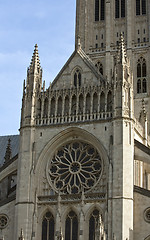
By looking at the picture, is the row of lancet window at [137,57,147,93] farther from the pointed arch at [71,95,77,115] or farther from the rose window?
the rose window

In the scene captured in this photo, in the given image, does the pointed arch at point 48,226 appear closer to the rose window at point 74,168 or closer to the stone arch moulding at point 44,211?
the stone arch moulding at point 44,211

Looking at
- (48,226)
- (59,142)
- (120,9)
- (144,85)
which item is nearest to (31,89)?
(59,142)

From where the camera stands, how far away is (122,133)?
140ft

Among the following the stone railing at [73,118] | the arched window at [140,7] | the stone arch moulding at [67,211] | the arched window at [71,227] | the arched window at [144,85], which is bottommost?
the arched window at [71,227]

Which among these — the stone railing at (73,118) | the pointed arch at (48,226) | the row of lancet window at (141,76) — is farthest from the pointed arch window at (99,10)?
the pointed arch at (48,226)

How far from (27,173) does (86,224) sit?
5841 mm

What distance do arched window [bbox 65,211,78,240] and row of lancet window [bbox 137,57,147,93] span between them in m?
21.3

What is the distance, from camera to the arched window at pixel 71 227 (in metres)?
42.1

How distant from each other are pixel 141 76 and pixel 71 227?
23463 mm

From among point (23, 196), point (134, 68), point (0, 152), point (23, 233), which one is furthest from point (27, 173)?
point (134, 68)

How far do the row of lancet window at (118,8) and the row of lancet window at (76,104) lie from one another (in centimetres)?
2182

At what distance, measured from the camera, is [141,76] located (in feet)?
201

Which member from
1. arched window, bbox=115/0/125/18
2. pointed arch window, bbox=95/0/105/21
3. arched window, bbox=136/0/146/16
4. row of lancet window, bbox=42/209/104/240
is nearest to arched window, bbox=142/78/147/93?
arched window, bbox=136/0/146/16

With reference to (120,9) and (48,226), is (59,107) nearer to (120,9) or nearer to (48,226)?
(48,226)
